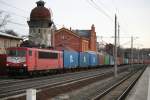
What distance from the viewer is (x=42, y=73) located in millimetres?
43094

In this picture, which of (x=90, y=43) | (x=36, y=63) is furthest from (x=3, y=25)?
(x=90, y=43)

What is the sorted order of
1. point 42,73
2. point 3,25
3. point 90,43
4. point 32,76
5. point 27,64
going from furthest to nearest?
point 90,43 < point 3,25 < point 42,73 < point 32,76 < point 27,64

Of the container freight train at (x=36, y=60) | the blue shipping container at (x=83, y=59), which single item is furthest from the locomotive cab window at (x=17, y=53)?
the blue shipping container at (x=83, y=59)

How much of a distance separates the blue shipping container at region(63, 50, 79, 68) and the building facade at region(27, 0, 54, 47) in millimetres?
20318

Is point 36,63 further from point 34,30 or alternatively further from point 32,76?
point 34,30

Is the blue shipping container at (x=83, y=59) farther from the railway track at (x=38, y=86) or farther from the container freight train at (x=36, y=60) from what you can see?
the railway track at (x=38, y=86)

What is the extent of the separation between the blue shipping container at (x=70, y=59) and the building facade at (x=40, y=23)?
20318 millimetres

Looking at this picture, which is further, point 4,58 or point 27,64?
point 4,58

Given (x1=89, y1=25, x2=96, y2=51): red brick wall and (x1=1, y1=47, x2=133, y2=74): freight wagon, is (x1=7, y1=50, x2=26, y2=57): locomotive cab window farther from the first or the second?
(x1=89, y1=25, x2=96, y2=51): red brick wall

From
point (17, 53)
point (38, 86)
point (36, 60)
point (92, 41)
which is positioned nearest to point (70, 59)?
point (36, 60)

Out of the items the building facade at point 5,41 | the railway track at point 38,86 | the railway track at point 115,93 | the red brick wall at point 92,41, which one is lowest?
the railway track at point 115,93

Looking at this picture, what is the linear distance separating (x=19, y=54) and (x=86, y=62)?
101 feet

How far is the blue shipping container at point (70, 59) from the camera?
171 feet

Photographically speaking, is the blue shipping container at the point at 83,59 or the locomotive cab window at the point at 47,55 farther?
the blue shipping container at the point at 83,59
